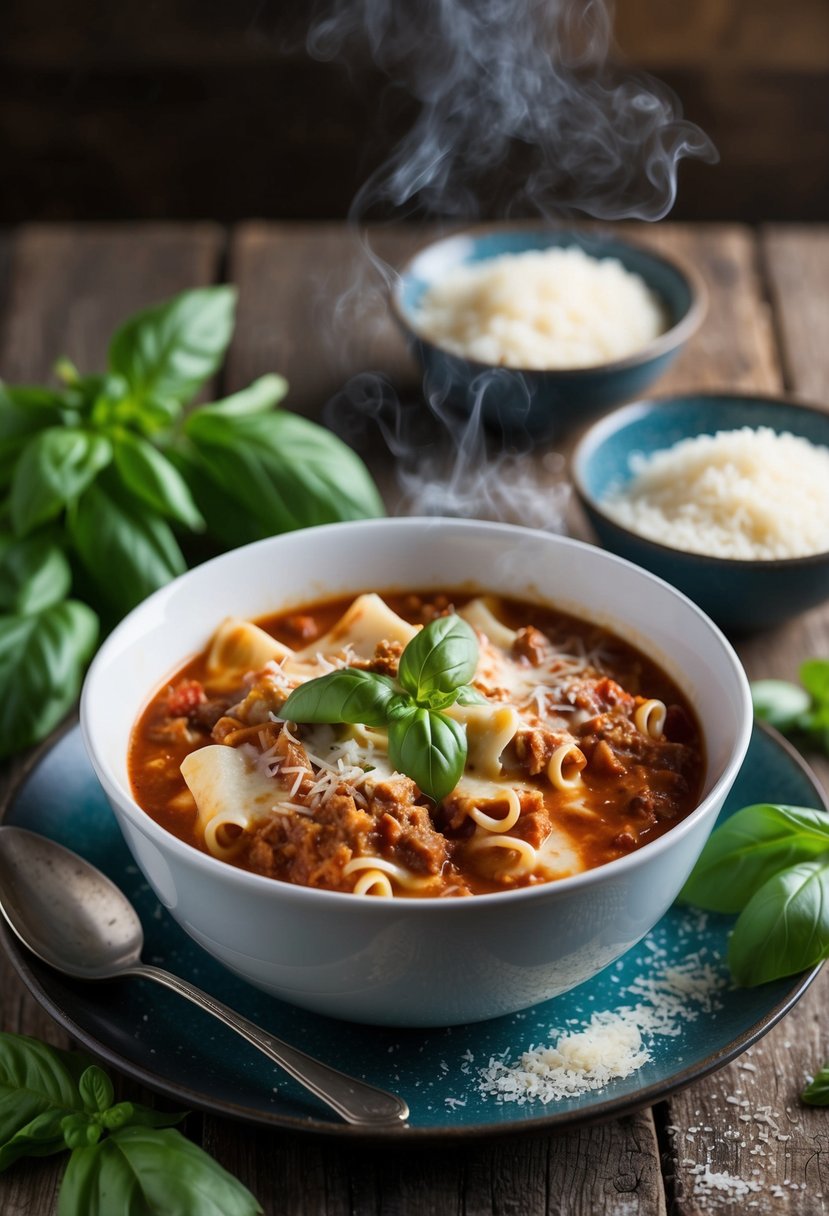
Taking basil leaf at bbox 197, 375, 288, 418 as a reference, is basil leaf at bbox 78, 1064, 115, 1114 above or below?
above

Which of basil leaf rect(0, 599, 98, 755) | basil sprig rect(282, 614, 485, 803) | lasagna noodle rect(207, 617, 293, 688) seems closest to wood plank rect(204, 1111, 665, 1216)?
basil sprig rect(282, 614, 485, 803)

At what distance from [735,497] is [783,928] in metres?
1.73

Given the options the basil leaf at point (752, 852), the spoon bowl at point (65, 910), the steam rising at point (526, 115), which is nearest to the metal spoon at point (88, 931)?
the spoon bowl at point (65, 910)

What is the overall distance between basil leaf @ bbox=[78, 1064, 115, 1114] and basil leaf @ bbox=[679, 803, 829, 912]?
47.9 inches

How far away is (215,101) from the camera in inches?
314

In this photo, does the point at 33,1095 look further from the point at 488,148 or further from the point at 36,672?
the point at 488,148

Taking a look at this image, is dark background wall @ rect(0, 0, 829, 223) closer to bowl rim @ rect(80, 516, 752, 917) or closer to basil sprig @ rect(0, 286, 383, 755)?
basil sprig @ rect(0, 286, 383, 755)

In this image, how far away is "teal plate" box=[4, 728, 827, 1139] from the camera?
2.38 m

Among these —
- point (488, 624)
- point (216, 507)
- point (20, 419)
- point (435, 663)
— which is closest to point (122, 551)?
point (216, 507)

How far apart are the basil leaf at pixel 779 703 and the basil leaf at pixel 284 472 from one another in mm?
1203

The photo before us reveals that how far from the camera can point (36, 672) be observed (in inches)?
A: 140

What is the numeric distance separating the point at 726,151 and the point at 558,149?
1.18 metres

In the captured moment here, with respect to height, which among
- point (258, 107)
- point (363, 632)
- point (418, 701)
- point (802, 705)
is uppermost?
point (418, 701)

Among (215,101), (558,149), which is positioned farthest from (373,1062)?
(215,101)
